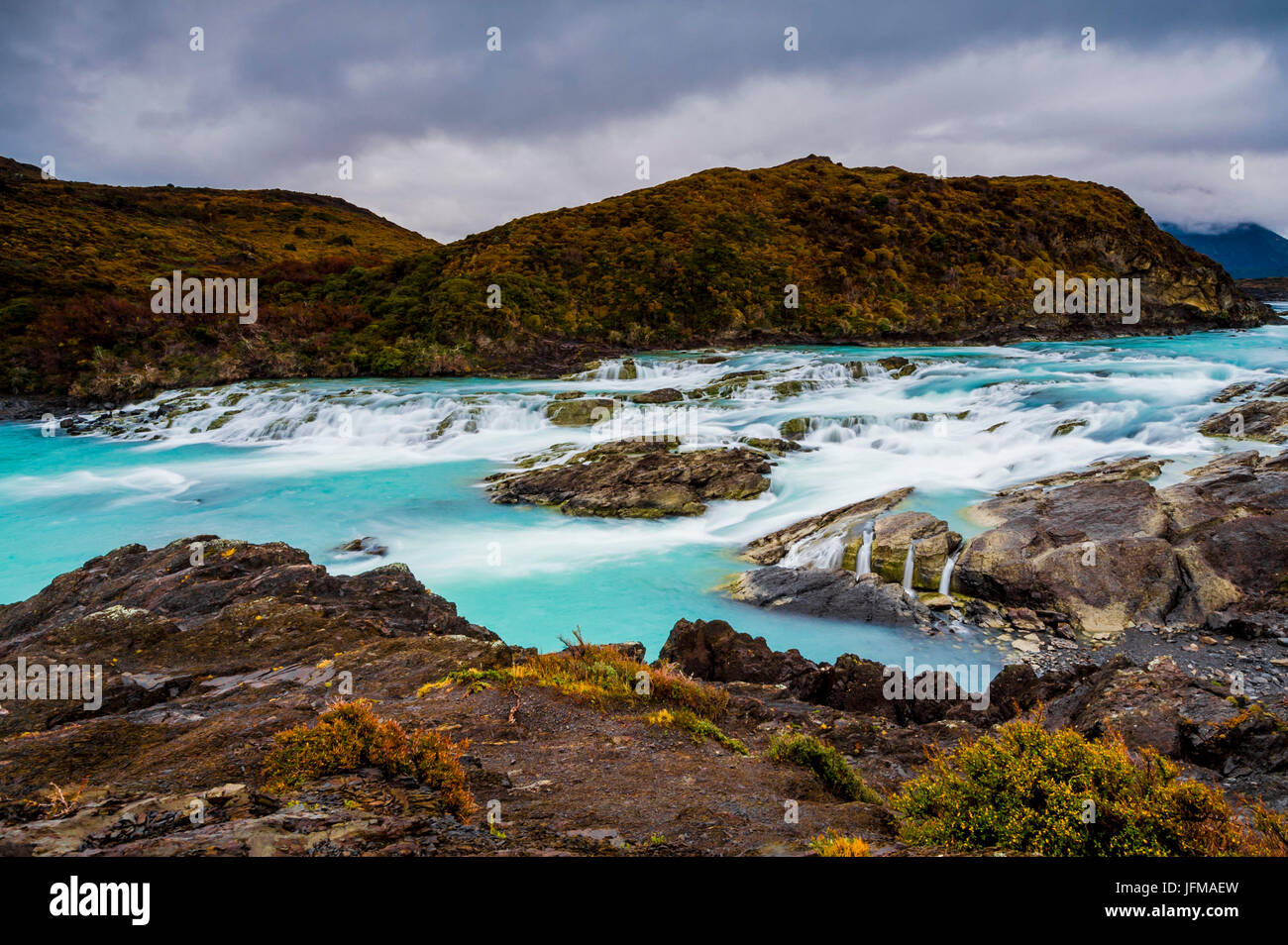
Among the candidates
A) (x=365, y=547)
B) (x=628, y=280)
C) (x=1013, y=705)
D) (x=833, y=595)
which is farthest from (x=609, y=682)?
(x=628, y=280)

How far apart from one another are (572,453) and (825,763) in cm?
1928

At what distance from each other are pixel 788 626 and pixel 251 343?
144 feet

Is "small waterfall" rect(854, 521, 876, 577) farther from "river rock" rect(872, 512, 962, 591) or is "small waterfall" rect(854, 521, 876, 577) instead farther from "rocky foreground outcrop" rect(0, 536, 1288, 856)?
"rocky foreground outcrop" rect(0, 536, 1288, 856)

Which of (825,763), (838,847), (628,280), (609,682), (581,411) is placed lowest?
(825,763)

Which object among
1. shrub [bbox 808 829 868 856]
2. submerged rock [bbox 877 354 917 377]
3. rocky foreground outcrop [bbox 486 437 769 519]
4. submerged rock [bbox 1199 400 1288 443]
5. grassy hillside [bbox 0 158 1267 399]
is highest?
grassy hillside [bbox 0 158 1267 399]

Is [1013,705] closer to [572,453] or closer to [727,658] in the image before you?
[727,658]

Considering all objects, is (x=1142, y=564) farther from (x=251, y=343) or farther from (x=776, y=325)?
(x=251, y=343)

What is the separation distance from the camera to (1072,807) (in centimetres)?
393

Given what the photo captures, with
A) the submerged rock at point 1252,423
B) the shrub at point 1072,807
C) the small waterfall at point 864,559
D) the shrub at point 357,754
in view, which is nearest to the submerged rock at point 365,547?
the small waterfall at point 864,559

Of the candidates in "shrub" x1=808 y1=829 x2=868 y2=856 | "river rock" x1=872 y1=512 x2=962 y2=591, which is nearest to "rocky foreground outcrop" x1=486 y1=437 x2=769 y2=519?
"river rock" x1=872 y1=512 x2=962 y2=591

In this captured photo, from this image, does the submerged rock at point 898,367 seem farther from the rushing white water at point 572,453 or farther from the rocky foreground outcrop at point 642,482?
the rocky foreground outcrop at point 642,482

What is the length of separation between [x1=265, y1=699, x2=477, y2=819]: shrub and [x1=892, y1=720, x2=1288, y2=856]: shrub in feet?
10.6

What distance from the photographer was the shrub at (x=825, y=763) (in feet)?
19.3

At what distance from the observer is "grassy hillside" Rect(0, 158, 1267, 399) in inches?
1715
